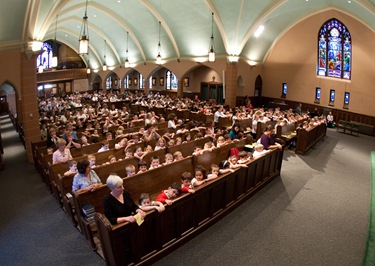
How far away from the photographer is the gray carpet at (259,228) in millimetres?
4719

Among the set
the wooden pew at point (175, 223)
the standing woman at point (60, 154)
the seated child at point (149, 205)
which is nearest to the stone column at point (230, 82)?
the wooden pew at point (175, 223)

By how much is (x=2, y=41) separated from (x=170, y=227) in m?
8.78

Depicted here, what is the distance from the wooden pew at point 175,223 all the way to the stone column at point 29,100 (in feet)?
25.3

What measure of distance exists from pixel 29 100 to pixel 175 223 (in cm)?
833

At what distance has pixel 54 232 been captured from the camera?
5.50 m

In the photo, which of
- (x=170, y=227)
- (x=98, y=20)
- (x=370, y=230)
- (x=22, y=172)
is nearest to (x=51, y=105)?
(x=98, y=20)

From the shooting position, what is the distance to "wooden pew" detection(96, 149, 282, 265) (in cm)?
396

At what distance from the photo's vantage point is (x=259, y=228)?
5.56m

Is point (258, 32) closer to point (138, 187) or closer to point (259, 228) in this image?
point (259, 228)

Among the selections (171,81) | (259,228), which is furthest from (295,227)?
(171,81)

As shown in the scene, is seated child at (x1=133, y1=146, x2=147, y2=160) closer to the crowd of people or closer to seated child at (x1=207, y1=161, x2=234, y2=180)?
the crowd of people

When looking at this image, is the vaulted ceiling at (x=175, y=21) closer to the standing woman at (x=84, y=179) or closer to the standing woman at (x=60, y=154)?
the standing woman at (x=60, y=154)

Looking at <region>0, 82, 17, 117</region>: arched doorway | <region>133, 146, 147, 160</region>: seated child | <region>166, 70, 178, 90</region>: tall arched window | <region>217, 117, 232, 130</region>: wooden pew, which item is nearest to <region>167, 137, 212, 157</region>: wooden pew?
<region>133, 146, 147, 160</region>: seated child

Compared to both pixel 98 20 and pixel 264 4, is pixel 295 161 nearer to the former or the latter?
pixel 264 4
